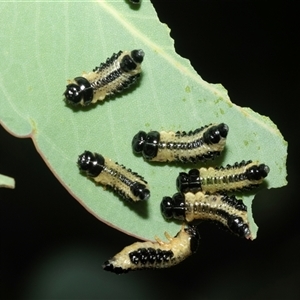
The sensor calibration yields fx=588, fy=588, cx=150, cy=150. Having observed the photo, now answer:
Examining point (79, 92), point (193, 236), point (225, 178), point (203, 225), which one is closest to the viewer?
point (79, 92)

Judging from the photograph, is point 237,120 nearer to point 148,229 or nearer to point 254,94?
point 148,229

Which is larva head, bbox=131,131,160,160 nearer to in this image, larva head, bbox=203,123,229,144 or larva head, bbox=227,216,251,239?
larva head, bbox=203,123,229,144

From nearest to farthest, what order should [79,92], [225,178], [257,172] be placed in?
[79,92] → [257,172] → [225,178]

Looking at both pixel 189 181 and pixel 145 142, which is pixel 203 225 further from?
pixel 145 142

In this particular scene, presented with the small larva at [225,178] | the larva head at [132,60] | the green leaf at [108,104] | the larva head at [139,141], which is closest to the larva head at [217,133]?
the green leaf at [108,104]

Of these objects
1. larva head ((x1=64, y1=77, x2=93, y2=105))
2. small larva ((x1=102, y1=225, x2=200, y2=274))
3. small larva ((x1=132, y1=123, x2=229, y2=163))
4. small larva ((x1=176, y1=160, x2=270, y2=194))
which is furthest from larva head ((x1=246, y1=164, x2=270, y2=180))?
larva head ((x1=64, y1=77, x2=93, y2=105))

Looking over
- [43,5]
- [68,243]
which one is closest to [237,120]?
[43,5]

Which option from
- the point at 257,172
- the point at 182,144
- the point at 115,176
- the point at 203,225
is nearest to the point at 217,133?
the point at 182,144
